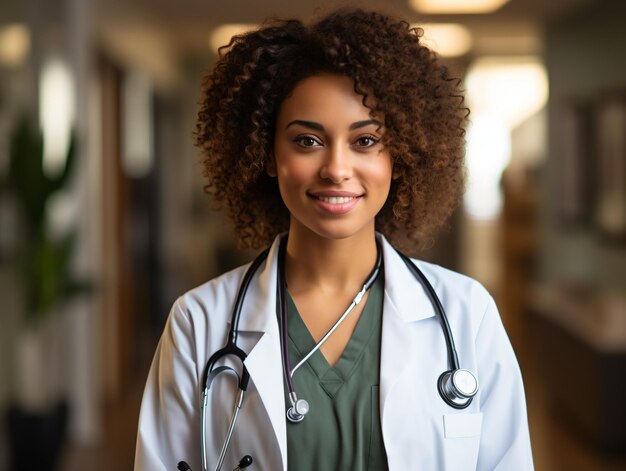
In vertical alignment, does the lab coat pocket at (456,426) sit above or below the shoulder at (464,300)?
below

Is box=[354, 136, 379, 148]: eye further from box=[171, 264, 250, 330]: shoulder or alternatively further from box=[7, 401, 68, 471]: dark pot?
box=[7, 401, 68, 471]: dark pot

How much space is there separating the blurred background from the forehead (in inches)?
5.3

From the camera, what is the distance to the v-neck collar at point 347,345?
116 centimetres

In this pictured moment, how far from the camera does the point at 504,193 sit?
7910 mm

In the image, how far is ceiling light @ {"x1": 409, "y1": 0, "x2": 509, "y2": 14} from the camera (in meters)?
5.53

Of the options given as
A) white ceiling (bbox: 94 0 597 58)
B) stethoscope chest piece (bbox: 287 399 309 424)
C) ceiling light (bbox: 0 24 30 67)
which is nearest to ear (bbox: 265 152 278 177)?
stethoscope chest piece (bbox: 287 399 309 424)

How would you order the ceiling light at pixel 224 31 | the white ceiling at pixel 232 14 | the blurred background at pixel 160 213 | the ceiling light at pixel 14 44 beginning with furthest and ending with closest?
1. the ceiling light at pixel 224 31
2. the white ceiling at pixel 232 14
3. the blurred background at pixel 160 213
4. the ceiling light at pixel 14 44

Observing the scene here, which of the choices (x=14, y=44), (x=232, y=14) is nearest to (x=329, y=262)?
(x=14, y=44)

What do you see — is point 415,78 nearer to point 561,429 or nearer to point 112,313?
point 561,429

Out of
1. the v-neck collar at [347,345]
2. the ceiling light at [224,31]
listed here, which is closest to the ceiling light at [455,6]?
the ceiling light at [224,31]

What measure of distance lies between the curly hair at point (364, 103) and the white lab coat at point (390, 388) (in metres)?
0.13

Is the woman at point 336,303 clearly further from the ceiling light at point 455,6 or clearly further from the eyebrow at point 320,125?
the ceiling light at point 455,6

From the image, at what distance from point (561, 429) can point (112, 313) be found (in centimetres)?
300

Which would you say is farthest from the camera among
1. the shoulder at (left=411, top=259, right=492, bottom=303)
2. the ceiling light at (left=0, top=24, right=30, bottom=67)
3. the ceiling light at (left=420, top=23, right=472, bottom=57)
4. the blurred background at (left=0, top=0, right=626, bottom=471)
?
the ceiling light at (left=420, top=23, right=472, bottom=57)
